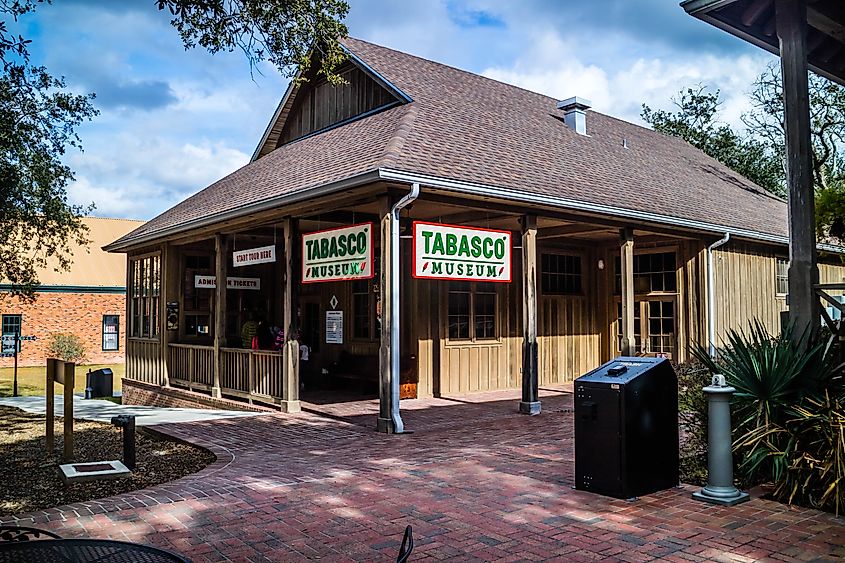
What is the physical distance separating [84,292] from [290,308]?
72.7 feet

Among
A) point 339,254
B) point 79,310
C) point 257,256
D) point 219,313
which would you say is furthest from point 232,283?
point 79,310

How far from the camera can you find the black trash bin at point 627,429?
19.2 feet

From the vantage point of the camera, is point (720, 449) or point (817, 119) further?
point (817, 119)

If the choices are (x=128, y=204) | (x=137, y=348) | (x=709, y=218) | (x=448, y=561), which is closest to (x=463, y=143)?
(x=709, y=218)

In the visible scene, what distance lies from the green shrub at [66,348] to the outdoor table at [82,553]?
1078 inches

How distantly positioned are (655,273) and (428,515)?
11.7 metres

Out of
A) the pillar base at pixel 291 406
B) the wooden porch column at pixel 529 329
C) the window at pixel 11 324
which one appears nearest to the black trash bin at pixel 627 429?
the wooden porch column at pixel 529 329

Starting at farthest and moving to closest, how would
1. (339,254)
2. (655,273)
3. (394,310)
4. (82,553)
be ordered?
(655,273) → (339,254) → (394,310) → (82,553)

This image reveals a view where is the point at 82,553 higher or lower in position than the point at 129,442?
higher

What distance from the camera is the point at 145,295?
55.3 ft

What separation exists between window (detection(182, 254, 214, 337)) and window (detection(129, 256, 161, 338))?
2.38 feet

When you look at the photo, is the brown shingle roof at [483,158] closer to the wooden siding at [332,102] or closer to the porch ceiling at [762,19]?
the wooden siding at [332,102]

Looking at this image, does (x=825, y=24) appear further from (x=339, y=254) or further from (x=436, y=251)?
(x=339, y=254)

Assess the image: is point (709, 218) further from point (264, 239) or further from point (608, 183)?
point (264, 239)
